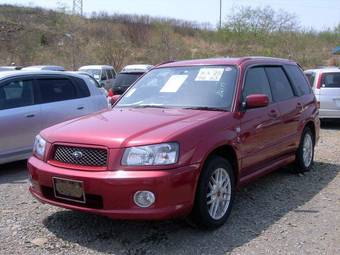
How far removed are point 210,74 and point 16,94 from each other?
356cm

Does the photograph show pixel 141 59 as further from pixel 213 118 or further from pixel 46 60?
pixel 213 118

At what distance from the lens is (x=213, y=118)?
17.0 ft

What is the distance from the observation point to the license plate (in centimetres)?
460

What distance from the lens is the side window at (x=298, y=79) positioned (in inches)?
296

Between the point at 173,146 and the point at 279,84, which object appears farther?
the point at 279,84

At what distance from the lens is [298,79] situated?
774 centimetres

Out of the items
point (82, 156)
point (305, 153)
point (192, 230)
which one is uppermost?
point (82, 156)

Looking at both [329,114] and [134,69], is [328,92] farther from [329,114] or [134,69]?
[134,69]

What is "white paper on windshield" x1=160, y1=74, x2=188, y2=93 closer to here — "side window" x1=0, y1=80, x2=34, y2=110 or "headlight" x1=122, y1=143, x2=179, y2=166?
"headlight" x1=122, y1=143, x2=179, y2=166

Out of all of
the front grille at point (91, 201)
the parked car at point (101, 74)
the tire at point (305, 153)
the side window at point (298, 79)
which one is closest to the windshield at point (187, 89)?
the front grille at point (91, 201)

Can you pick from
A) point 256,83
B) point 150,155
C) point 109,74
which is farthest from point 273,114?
point 109,74

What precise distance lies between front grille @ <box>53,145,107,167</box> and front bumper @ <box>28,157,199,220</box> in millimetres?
100

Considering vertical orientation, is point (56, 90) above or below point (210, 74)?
below

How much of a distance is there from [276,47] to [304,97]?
4147cm
